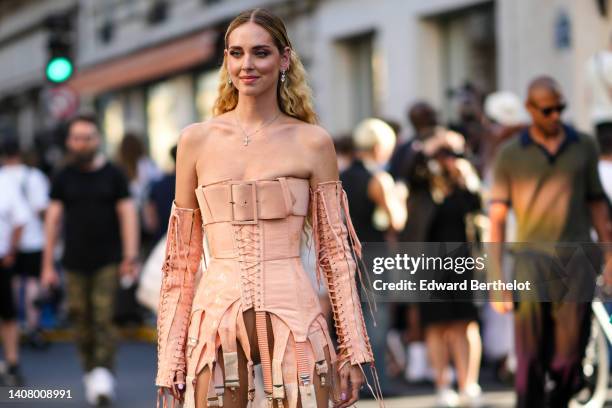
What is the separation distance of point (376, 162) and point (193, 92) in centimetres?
1512

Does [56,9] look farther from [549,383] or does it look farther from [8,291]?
[549,383]

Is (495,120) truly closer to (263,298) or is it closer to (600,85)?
(600,85)

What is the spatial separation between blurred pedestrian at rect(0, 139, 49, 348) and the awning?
703cm

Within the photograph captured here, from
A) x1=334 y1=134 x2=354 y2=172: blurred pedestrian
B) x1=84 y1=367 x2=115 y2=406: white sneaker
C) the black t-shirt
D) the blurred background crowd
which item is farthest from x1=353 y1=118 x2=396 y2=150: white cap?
x1=84 y1=367 x2=115 y2=406: white sneaker

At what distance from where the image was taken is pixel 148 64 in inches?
1073

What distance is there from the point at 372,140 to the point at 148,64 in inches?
608

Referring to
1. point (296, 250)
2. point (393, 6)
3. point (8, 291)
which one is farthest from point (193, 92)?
point (296, 250)

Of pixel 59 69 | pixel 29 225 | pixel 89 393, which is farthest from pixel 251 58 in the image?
pixel 29 225

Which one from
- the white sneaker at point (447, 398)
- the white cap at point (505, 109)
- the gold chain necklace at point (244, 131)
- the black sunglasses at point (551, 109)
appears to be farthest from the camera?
the white cap at point (505, 109)

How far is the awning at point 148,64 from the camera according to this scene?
79.6 ft

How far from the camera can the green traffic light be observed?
14102mm

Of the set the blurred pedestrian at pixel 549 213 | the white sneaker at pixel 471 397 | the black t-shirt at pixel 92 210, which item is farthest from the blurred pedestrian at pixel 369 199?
the blurred pedestrian at pixel 549 213

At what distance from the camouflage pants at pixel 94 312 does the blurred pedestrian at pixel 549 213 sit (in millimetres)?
3608

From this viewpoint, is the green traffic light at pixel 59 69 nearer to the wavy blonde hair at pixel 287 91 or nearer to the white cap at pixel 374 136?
the white cap at pixel 374 136
